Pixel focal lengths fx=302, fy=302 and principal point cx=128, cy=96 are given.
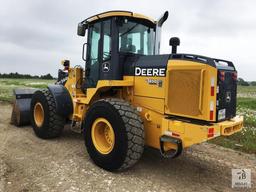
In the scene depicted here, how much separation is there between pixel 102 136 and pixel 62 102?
1.94 meters

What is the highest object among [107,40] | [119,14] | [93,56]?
[119,14]

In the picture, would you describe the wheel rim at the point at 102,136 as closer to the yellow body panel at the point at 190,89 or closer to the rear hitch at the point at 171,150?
the rear hitch at the point at 171,150

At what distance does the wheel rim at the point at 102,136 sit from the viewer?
5.81m

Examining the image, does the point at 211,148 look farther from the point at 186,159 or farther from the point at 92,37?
the point at 92,37

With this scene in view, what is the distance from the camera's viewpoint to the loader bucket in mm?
9117

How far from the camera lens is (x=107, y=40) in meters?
6.32

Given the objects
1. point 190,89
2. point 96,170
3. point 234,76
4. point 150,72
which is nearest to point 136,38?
point 150,72

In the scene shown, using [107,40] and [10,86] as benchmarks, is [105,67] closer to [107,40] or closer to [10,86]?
[107,40]

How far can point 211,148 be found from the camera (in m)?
7.62

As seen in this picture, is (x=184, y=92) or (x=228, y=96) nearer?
(x=184, y=92)

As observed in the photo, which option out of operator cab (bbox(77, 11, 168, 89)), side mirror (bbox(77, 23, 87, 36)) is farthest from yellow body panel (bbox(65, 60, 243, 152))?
side mirror (bbox(77, 23, 87, 36))

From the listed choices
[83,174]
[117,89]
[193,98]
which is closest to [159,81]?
[193,98]

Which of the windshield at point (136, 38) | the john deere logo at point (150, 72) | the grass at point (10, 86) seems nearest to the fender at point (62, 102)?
the windshield at point (136, 38)

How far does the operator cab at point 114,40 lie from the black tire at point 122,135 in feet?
2.97
